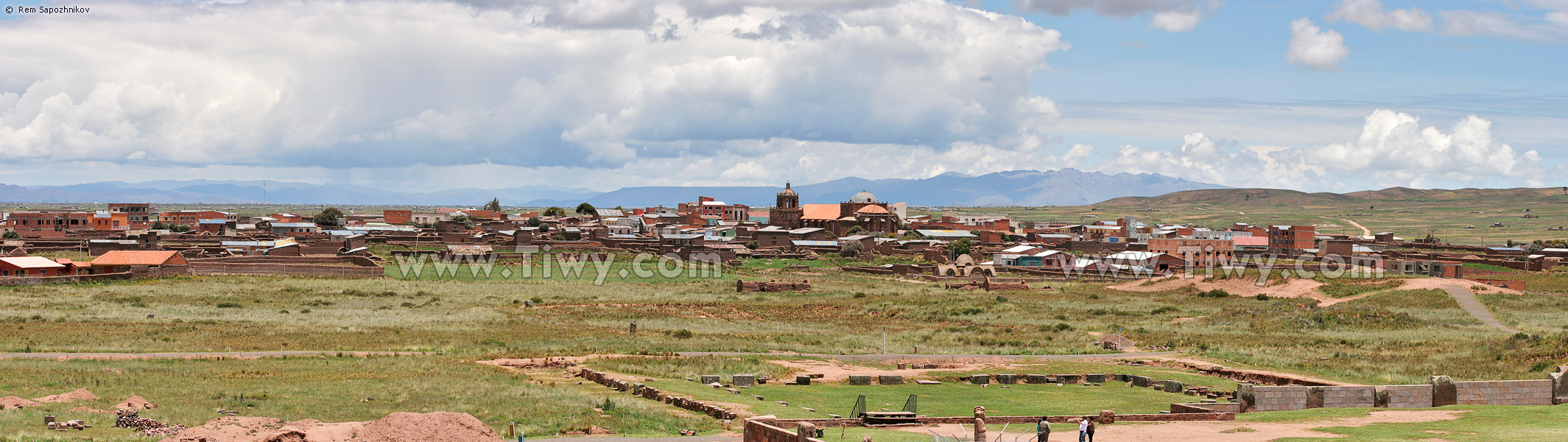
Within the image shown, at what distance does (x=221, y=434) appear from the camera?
20.5 m

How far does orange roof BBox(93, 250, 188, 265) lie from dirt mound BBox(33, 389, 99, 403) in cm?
4785

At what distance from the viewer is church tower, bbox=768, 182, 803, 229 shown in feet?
522

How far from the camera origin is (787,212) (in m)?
162

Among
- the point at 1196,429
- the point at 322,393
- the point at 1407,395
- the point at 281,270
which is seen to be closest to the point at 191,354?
the point at 322,393

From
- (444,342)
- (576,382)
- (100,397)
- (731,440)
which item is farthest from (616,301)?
(731,440)

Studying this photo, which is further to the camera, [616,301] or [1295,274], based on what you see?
[1295,274]

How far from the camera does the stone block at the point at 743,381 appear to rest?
95.1ft

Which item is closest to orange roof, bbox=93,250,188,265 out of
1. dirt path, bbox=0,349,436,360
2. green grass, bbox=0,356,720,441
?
dirt path, bbox=0,349,436,360

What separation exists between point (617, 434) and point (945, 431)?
601 centimetres

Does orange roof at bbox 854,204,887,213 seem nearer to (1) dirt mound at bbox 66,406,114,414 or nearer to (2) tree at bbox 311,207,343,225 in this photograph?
(2) tree at bbox 311,207,343,225

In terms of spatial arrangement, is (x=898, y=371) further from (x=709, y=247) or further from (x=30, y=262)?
(x=709, y=247)

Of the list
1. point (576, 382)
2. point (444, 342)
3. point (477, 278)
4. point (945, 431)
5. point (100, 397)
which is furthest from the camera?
point (477, 278)

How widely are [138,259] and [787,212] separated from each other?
10034 cm

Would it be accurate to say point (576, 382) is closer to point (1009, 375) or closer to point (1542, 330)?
point (1009, 375)
